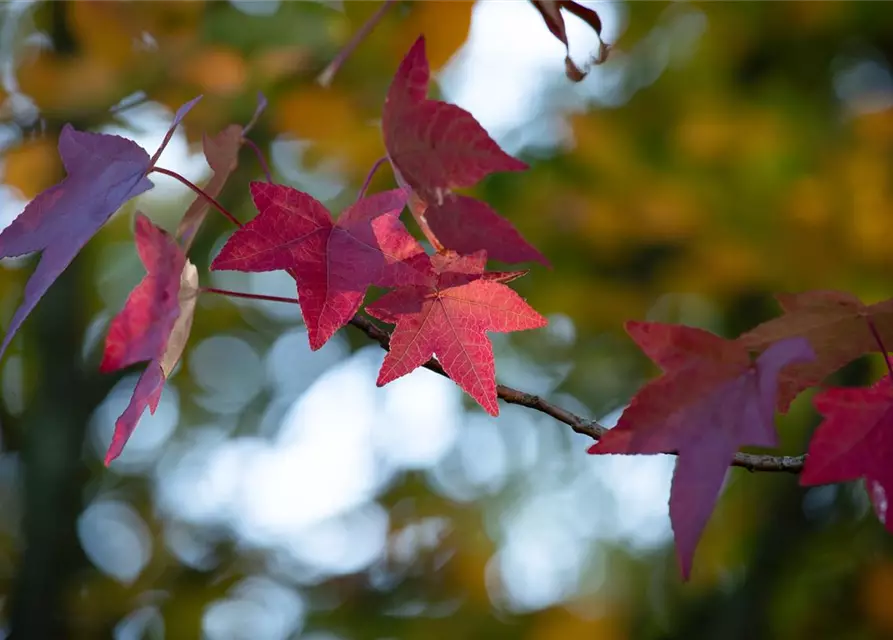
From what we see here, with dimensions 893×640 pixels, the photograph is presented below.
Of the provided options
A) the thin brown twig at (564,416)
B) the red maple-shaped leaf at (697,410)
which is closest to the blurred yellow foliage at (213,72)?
the thin brown twig at (564,416)

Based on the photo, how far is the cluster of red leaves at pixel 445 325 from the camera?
520 mm

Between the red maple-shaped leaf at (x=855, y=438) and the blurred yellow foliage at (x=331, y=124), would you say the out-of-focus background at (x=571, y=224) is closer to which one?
the blurred yellow foliage at (x=331, y=124)

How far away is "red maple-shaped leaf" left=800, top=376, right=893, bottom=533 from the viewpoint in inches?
21.9

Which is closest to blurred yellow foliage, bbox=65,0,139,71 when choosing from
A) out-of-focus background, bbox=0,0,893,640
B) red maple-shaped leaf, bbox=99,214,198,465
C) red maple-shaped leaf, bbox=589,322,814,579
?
out-of-focus background, bbox=0,0,893,640

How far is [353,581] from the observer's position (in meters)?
3.03

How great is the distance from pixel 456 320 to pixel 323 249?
0.42 ft

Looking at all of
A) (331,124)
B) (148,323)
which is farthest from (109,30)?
(148,323)

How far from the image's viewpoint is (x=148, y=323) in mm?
577

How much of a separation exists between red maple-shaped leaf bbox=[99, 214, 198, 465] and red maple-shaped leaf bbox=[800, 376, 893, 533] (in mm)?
468

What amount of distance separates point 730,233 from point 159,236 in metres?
1.85

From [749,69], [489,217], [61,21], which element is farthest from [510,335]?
[489,217]

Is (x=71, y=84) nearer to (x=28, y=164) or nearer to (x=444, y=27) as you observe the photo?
(x=28, y=164)

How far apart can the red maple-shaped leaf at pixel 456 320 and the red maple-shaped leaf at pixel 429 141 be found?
13cm

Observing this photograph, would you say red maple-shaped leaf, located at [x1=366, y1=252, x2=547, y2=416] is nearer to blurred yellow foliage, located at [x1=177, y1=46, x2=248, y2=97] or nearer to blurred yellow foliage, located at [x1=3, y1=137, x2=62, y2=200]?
blurred yellow foliage, located at [x1=177, y1=46, x2=248, y2=97]
